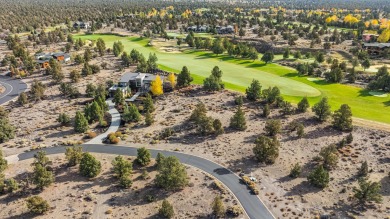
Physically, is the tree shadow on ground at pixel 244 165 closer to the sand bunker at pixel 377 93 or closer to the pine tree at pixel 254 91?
the pine tree at pixel 254 91

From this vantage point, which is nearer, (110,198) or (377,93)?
(110,198)

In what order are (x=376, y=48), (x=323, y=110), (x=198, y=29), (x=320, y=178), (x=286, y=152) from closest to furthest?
1. (x=320, y=178)
2. (x=286, y=152)
3. (x=323, y=110)
4. (x=376, y=48)
5. (x=198, y=29)

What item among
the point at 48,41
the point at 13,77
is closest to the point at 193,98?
the point at 13,77

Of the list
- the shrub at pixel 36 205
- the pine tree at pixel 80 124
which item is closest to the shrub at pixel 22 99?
the pine tree at pixel 80 124

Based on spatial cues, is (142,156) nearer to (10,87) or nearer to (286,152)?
(286,152)

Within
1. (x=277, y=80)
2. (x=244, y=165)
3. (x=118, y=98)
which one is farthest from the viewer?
(x=277, y=80)

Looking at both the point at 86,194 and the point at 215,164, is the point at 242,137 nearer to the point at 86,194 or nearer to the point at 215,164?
the point at 215,164

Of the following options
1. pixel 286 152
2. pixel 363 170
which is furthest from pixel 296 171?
pixel 363 170
